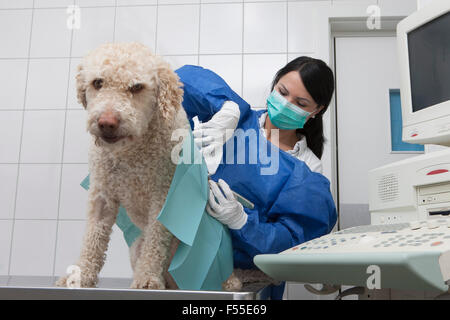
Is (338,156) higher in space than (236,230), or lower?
higher

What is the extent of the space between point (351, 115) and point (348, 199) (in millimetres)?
433

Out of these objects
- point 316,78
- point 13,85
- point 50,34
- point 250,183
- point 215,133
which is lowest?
point 250,183

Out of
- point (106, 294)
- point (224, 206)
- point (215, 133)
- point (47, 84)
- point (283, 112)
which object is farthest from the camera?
point (47, 84)

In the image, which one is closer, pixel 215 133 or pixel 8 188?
→ pixel 215 133

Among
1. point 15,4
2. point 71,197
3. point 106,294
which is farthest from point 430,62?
point 15,4

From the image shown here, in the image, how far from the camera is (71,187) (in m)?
1.78

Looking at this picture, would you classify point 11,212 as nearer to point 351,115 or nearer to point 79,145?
point 79,145

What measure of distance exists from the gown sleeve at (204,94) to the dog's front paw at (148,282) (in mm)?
456

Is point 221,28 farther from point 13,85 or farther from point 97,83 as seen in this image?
point 97,83

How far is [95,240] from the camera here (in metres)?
0.74

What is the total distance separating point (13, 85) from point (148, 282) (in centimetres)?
157

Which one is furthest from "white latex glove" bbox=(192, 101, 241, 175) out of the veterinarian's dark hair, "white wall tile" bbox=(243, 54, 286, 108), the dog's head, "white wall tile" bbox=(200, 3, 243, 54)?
"white wall tile" bbox=(200, 3, 243, 54)

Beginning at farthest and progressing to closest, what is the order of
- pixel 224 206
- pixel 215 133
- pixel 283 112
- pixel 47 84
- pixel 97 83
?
pixel 47 84 → pixel 283 112 → pixel 215 133 → pixel 224 206 → pixel 97 83

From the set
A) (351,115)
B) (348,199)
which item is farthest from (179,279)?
(351,115)
